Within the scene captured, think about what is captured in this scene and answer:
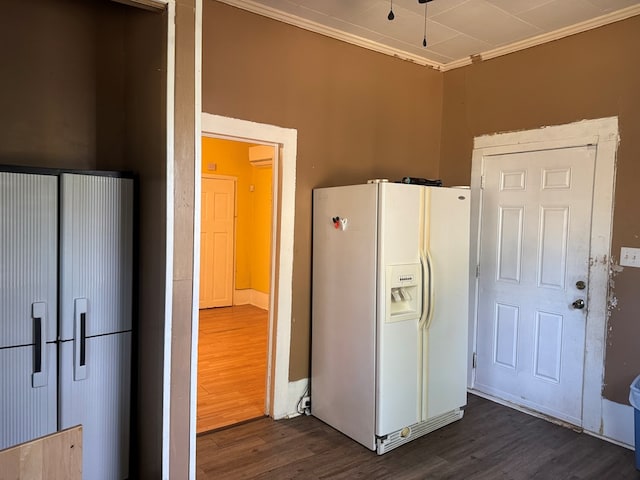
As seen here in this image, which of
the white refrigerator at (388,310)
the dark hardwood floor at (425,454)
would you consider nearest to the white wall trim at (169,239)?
the dark hardwood floor at (425,454)

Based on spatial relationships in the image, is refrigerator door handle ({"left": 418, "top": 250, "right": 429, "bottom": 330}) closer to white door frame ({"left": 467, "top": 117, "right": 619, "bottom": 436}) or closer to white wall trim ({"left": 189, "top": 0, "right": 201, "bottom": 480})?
white door frame ({"left": 467, "top": 117, "right": 619, "bottom": 436})

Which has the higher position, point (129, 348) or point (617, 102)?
point (617, 102)

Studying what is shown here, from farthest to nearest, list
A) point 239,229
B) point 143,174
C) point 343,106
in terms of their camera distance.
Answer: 1. point 239,229
2. point 343,106
3. point 143,174

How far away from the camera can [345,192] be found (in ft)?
→ 10.0

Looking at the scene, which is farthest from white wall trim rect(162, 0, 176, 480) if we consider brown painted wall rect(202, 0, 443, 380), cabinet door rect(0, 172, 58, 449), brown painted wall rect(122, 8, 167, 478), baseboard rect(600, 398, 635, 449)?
baseboard rect(600, 398, 635, 449)

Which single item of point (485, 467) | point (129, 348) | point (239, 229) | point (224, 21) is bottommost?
point (485, 467)

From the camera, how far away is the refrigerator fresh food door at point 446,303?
10.1 feet

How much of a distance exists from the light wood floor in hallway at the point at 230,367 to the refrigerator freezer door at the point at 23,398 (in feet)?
3.83

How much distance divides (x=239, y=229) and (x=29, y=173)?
5.13 meters

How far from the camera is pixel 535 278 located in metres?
3.48

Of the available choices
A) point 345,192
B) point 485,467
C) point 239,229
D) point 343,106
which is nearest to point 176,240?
point 345,192

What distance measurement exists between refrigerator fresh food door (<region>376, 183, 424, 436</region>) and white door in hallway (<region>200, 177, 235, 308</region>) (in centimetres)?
442

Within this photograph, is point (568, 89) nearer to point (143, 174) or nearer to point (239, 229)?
point (143, 174)

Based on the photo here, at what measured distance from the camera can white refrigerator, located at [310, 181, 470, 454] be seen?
285 centimetres
